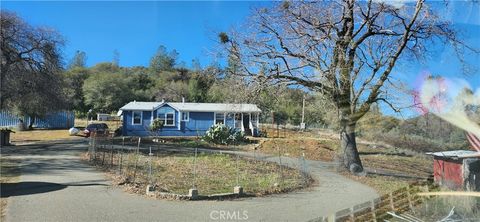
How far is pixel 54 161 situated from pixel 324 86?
11312 mm

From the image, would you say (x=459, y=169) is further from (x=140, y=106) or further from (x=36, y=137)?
(x=140, y=106)

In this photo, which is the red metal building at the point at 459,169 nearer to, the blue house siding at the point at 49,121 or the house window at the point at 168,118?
the house window at the point at 168,118

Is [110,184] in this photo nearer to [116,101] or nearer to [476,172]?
[476,172]

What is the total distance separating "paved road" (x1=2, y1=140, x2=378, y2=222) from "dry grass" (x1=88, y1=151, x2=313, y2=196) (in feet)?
2.72

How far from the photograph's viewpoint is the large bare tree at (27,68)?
96.7ft

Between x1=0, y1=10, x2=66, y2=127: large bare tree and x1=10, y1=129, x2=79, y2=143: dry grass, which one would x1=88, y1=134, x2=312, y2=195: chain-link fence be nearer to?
x1=0, y1=10, x2=66, y2=127: large bare tree

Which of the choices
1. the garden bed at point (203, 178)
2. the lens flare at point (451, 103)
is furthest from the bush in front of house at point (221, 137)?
the lens flare at point (451, 103)

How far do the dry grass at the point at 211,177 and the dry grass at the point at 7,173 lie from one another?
114 inches

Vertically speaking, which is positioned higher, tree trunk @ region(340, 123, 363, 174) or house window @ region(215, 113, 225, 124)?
house window @ region(215, 113, 225, 124)

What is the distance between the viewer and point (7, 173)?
51.2 ft

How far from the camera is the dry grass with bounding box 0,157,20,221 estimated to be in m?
9.91

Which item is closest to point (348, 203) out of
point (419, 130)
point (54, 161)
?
point (419, 130)

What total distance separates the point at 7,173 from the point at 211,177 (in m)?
6.56

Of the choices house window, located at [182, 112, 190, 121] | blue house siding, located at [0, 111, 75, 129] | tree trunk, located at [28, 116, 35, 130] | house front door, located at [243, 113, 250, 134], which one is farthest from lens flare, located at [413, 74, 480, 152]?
blue house siding, located at [0, 111, 75, 129]
